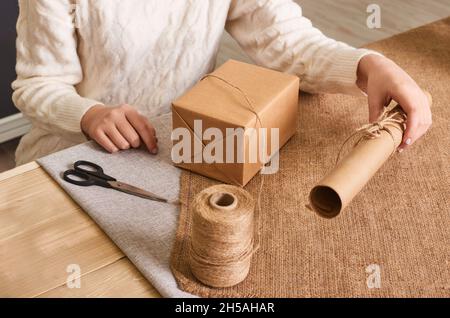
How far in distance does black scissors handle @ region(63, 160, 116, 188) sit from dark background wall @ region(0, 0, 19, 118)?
1298 millimetres

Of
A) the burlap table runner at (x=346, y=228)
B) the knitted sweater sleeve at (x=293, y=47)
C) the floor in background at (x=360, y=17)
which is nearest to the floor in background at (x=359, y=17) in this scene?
the floor in background at (x=360, y=17)

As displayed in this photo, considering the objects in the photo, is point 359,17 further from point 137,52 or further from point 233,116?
point 233,116

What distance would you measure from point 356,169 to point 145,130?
38 cm

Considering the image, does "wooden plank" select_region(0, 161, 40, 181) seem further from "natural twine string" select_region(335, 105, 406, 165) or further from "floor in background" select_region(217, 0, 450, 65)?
"floor in background" select_region(217, 0, 450, 65)

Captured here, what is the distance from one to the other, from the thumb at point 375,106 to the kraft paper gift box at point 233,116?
0.15 m

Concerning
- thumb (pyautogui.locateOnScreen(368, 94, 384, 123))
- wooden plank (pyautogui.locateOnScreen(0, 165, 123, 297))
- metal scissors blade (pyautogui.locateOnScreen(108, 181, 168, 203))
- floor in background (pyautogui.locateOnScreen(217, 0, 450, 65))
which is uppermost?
thumb (pyautogui.locateOnScreen(368, 94, 384, 123))

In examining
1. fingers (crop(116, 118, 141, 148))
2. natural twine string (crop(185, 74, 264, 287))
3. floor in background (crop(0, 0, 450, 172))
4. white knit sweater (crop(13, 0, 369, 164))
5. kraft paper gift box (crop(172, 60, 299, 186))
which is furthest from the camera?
floor in background (crop(0, 0, 450, 172))

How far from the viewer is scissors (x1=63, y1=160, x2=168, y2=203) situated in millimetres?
877

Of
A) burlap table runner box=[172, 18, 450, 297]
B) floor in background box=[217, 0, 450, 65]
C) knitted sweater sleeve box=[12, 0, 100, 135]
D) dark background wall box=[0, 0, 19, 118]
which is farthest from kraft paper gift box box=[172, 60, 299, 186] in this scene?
floor in background box=[217, 0, 450, 65]

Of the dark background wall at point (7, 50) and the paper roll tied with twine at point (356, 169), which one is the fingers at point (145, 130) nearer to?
the paper roll tied with twine at point (356, 169)

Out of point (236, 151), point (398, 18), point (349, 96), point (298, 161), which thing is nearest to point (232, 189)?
point (236, 151)

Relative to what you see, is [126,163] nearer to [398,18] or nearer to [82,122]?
[82,122]
